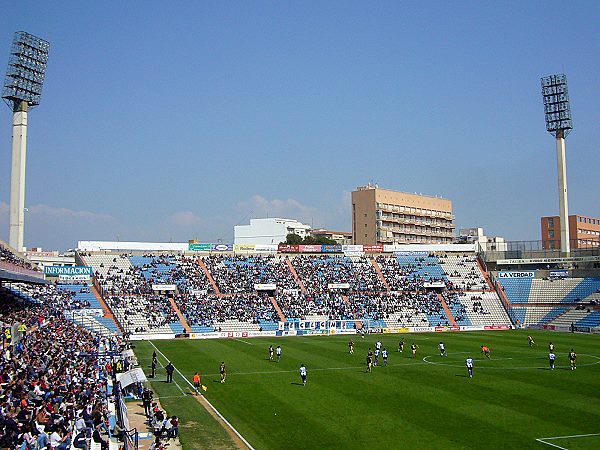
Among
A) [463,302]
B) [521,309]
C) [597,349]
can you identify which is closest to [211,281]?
[463,302]

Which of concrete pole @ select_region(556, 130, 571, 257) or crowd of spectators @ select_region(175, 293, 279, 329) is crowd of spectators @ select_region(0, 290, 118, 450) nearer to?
crowd of spectators @ select_region(175, 293, 279, 329)

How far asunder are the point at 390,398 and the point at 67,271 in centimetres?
4860

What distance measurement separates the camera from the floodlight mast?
88750mm

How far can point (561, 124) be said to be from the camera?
90250 millimetres

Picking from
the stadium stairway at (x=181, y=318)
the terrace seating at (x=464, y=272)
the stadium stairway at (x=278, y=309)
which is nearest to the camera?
the stadium stairway at (x=181, y=318)

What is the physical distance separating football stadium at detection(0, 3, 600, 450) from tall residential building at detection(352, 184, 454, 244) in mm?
2579

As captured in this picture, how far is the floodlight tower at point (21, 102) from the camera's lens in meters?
68.9

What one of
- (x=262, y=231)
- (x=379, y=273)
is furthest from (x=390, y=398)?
(x=262, y=231)

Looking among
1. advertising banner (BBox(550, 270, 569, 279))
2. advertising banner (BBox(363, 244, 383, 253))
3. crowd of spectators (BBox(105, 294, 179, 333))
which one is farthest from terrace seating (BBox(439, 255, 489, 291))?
crowd of spectators (BBox(105, 294, 179, 333))

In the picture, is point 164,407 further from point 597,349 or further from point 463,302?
point 463,302

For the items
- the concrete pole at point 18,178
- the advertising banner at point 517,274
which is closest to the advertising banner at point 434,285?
the advertising banner at point 517,274

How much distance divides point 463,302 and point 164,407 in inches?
2288

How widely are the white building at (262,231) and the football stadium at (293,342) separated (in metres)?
16.3

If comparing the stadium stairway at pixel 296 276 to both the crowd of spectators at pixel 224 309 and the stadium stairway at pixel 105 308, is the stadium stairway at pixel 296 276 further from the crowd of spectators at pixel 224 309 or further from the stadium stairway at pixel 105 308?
the stadium stairway at pixel 105 308
